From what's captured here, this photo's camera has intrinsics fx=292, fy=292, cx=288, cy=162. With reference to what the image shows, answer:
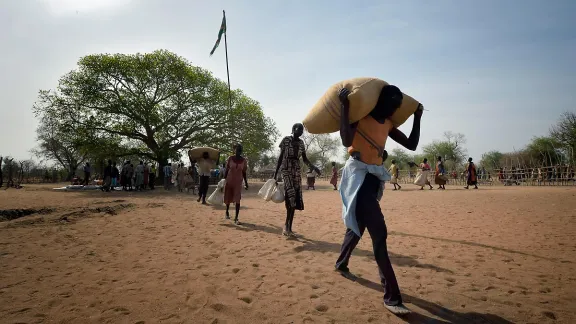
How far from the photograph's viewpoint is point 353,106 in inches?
105

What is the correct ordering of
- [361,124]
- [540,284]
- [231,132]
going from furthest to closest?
[231,132], [540,284], [361,124]

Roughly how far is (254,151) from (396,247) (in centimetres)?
2229

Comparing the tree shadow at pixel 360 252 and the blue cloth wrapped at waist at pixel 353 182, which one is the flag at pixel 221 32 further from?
the blue cloth wrapped at waist at pixel 353 182

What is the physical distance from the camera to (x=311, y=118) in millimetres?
3064

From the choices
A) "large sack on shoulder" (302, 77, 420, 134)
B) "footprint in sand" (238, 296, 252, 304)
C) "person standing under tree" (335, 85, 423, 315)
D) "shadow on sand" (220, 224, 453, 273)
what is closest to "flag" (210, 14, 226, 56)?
"shadow on sand" (220, 224, 453, 273)

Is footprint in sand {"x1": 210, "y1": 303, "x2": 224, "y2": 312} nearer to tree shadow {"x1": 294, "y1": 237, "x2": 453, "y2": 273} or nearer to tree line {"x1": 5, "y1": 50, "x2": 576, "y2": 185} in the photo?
tree shadow {"x1": 294, "y1": 237, "x2": 453, "y2": 273}

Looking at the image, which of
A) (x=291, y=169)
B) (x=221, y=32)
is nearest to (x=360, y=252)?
(x=291, y=169)

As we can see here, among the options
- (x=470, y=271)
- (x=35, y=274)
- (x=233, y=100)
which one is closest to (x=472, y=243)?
(x=470, y=271)

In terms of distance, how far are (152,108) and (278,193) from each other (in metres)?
20.4

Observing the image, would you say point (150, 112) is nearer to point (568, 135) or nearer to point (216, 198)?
point (216, 198)

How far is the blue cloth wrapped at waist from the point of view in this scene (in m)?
2.64

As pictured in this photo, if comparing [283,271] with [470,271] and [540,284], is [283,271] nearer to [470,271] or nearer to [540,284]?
[470,271]

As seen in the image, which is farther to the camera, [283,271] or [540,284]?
[283,271]

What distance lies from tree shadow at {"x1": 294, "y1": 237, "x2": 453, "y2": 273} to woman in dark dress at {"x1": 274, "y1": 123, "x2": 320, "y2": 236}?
0.61m
